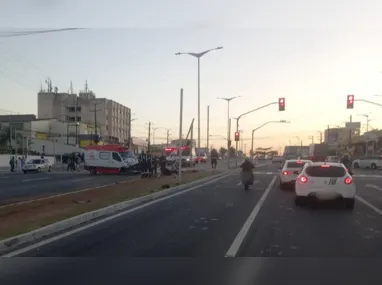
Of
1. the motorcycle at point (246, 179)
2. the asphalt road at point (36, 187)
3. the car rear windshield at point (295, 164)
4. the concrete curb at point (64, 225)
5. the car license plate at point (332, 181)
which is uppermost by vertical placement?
the car rear windshield at point (295, 164)

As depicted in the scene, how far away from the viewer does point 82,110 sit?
133500mm

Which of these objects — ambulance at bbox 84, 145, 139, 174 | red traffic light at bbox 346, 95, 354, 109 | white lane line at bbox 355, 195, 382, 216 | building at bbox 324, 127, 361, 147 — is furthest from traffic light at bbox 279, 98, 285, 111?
building at bbox 324, 127, 361, 147

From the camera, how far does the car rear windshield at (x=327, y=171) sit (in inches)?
636

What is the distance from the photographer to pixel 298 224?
12391 mm

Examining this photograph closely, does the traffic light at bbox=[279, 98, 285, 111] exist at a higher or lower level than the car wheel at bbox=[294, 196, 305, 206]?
higher

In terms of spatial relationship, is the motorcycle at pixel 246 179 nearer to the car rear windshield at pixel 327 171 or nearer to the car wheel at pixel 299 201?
the car wheel at pixel 299 201

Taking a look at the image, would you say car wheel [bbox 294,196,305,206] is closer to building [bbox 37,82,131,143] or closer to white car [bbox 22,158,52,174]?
white car [bbox 22,158,52,174]

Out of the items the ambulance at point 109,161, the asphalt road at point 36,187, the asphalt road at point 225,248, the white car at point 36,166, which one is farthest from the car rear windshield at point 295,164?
the white car at point 36,166

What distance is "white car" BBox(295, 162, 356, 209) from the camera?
52.0 ft

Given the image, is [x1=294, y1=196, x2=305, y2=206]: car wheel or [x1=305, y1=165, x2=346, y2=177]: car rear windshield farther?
[x1=294, y1=196, x2=305, y2=206]: car wheel

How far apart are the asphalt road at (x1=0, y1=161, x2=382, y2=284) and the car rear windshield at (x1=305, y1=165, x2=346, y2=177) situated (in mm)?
1202

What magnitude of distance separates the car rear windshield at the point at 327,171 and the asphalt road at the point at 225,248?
3.94ft

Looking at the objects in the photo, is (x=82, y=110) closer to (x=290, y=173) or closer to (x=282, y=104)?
(x=282, y=104)

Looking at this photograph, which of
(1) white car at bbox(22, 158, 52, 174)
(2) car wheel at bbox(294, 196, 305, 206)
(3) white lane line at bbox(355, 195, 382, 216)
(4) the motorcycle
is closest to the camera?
(3) white lane line at bbox(355, 195, 382, 216)
